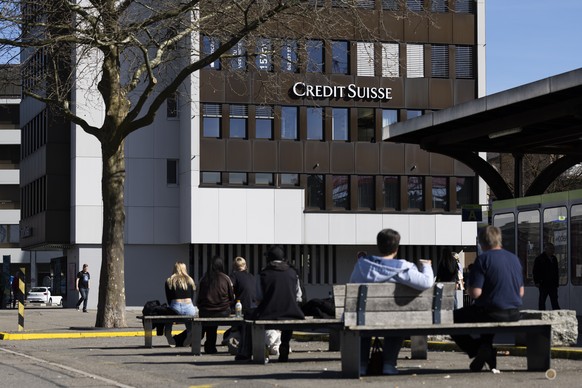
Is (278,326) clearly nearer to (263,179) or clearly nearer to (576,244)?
(576,244)

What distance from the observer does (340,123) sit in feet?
198

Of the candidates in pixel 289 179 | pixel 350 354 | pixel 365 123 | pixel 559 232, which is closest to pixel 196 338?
pixel 350 354

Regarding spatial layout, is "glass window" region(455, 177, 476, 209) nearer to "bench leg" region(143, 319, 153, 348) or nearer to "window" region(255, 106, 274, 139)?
"window" region(255, 106, 274, 139)

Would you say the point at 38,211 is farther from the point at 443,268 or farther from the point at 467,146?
the point at 443,268

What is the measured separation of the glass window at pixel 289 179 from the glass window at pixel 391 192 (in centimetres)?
401

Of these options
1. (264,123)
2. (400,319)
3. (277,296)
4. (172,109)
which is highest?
(172,109)

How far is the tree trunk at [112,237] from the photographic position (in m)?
30.0

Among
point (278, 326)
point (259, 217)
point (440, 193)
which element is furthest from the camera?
point (440, 193)

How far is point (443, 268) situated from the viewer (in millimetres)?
27359

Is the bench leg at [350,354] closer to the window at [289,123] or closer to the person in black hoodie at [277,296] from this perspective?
the person in black hoodie at [277,296]

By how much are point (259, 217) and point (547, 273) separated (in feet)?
101

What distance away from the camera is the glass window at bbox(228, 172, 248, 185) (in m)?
58.5

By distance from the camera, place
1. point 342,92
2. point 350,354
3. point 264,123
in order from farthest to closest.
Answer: point 342,92 → point 264,123 → point 350,354

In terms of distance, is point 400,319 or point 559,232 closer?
point 400,319
